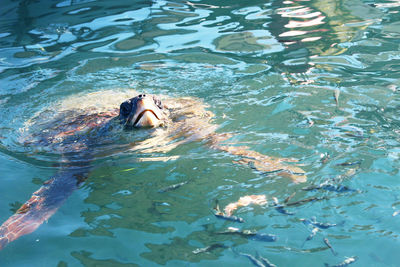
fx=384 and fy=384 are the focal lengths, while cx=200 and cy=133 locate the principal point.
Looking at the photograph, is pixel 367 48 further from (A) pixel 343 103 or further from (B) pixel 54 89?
(B) pixel 54 89

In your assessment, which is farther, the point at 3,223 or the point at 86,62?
the point at 86,62

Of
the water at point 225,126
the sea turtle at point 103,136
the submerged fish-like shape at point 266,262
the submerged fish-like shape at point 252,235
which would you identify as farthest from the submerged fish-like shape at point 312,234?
the sea turtle at point 103,136

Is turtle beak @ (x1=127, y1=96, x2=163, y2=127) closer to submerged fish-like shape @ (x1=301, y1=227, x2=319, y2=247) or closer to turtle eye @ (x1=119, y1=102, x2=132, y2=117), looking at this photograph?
turtle eye @ (x1=119, y1=102, x2=132, y2=117)

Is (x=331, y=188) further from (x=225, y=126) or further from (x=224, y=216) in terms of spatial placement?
(x=225, y=126)

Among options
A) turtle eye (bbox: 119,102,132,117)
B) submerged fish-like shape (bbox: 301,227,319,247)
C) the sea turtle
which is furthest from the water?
turtle eye (bbox: 119,102,132,117)

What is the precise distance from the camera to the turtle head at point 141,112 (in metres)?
4.58

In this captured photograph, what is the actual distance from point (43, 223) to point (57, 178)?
85 cm

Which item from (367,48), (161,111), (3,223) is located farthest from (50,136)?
(367,48)

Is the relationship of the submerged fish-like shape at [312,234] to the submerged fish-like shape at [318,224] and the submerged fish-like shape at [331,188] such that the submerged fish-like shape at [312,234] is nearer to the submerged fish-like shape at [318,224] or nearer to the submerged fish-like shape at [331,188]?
the submerged fish-like shape at [318,224]

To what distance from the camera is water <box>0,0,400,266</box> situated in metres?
2.80

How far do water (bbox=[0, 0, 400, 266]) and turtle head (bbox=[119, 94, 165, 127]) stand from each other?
0.53m

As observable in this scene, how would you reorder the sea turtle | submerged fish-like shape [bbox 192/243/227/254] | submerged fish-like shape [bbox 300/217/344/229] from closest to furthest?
submerged fish-like shape [bbox 192/243/227/254], submerged fish-like shape [bbox 300/217/344/229], the sea turtle

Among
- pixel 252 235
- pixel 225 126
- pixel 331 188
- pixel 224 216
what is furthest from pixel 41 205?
pixel 331 188

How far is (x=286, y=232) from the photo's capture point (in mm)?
2779
